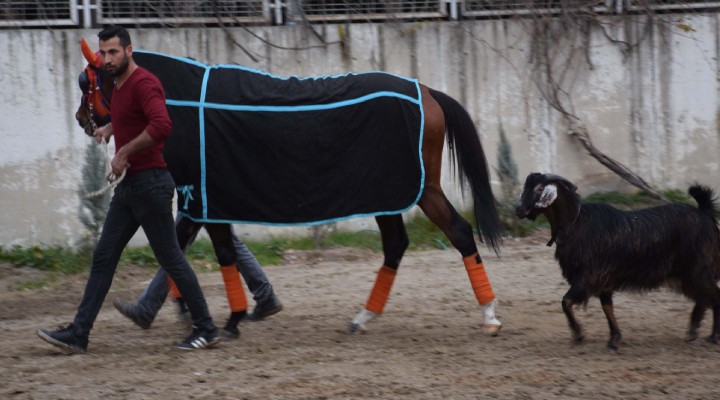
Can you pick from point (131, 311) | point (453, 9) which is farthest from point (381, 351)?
point (453, 9)

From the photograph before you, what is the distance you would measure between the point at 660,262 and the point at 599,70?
192 inches

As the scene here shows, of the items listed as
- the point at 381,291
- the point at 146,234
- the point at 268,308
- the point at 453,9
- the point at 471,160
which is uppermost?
the point at 453,9

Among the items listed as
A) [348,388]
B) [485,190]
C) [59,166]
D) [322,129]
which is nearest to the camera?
[348,388]

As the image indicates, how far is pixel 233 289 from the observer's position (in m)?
6.12

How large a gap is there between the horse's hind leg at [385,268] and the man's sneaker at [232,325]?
76 cm

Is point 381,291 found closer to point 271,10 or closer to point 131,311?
point 131,311

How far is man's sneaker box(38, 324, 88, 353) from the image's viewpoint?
5621 mm

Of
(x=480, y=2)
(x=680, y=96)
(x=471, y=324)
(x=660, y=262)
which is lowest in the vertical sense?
(x=471, y=324)

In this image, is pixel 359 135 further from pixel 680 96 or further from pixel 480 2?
pixel 680 96

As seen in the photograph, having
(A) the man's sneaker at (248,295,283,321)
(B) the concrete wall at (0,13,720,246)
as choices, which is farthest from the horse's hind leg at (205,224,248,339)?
(B) the concrete wall at (0,13,720,246)

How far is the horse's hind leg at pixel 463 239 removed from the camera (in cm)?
612

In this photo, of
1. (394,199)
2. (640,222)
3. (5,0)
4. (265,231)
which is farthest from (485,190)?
(5,0)

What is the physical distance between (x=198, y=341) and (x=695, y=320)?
10.1 ft

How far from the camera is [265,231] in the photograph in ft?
31.5
